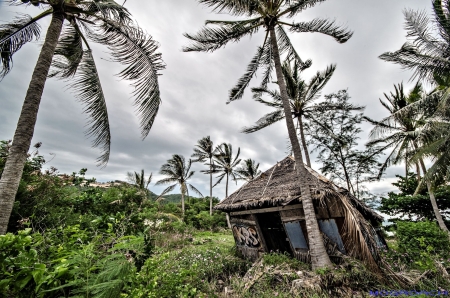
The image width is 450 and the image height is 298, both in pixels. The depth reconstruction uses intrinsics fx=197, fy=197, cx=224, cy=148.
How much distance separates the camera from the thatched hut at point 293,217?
5300 millimetres

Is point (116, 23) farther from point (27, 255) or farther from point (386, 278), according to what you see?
point (386, 278)

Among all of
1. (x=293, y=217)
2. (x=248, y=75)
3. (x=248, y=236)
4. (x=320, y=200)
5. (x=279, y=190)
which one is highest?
(x=248, y=75)

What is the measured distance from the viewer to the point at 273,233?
8.73 m

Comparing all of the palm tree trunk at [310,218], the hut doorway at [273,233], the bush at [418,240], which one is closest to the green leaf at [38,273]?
the palm tree trunk at [310,218]

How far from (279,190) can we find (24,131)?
687 centimetres

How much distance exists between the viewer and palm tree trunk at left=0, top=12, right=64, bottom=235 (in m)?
2.57

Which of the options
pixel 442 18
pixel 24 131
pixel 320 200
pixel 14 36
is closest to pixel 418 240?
pixel 320 200

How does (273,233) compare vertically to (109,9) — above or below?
below

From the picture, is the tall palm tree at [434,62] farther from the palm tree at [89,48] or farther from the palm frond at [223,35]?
the palm tree at [89,48]

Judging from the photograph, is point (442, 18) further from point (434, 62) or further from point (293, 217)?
point (293, 217)

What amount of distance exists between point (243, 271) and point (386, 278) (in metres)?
4.42

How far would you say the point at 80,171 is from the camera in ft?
24.5

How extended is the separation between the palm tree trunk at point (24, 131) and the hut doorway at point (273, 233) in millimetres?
7496

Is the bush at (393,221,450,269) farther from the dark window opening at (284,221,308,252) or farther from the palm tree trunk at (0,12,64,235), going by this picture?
the palm tree trunk at (0,12,64,235)
